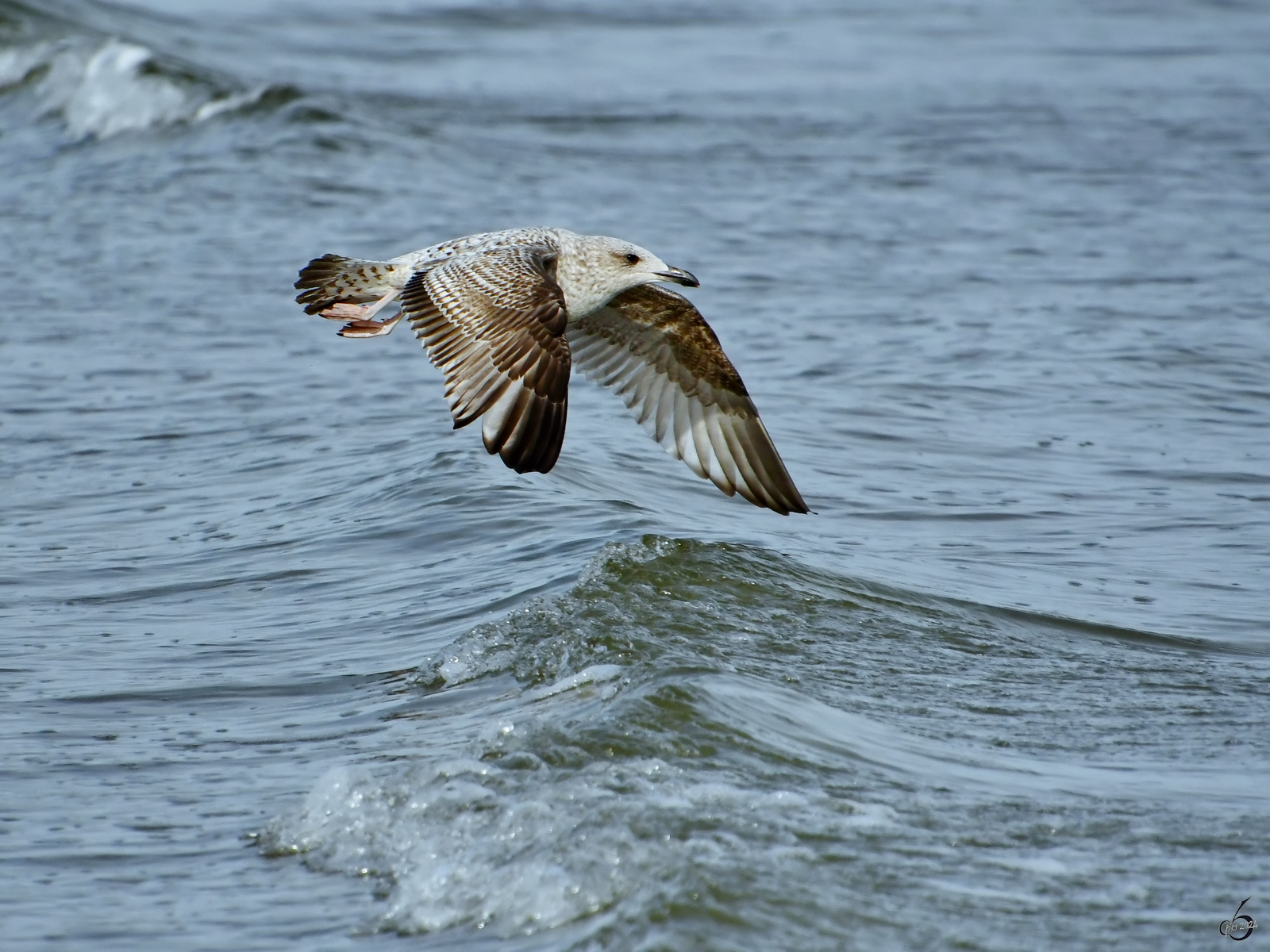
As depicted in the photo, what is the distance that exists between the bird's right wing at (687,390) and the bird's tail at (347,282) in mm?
821

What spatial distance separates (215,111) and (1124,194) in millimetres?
7726

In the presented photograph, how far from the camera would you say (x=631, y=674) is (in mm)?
5027

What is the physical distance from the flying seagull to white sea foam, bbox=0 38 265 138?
949 cm

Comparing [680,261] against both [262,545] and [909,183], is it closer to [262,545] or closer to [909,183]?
[909,183]

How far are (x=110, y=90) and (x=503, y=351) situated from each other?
1154 centimetres

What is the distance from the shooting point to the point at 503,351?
5.38 meters

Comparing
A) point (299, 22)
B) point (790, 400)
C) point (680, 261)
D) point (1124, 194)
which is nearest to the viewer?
point (790, 400)

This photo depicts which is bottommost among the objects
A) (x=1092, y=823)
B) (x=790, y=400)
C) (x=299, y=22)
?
(x=1092, y=823)

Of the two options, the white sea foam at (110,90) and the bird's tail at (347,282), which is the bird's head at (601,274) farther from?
the white sea foam at (110,90)

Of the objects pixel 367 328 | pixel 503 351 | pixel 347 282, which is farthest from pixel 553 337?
pixel 347 282

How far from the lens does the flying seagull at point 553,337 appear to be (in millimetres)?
5324

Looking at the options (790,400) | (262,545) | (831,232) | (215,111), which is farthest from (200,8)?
(262,545)

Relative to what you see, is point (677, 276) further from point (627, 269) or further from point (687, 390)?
point (687, 390)

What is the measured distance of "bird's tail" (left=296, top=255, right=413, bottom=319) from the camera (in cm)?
614
